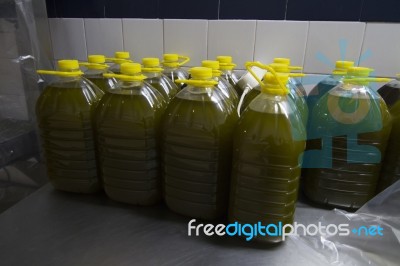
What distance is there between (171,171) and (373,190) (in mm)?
546

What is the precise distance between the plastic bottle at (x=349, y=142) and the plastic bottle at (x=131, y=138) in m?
0.43

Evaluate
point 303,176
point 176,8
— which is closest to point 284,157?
point 303,176

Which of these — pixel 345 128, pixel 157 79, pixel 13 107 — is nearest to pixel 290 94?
pixel 345 128

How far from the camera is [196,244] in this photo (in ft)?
2.26

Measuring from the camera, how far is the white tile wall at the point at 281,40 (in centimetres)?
109

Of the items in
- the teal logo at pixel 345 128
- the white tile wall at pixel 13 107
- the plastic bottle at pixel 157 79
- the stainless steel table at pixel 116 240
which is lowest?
the stainless steel table at pixel 116 240

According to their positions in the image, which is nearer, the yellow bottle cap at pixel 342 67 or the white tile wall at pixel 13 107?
the yellow bottle cap at pixel 342 67

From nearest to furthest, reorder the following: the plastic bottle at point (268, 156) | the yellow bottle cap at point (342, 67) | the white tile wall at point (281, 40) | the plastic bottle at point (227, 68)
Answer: the plastic bottle at point (268, 156) → the yellow bottle cap at point (342, 67) → the plastic bottle at point (227, 68) → the white tile wall at point (281, 40)

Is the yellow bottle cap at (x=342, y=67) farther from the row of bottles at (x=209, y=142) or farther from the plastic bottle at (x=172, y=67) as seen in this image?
the plastic bottle at (x=172, y=67)

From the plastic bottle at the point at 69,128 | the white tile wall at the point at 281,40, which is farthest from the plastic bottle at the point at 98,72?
the white tile wall at the point at 281,40

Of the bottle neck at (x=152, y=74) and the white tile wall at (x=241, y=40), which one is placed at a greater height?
the white tile wall at (x=241, y=40)

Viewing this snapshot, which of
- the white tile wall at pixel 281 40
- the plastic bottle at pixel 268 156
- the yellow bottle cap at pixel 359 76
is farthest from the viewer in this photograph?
the white tile wall at pixel 281 40

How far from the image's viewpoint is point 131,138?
74cm

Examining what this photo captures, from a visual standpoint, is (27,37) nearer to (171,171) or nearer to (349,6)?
(171,171)
